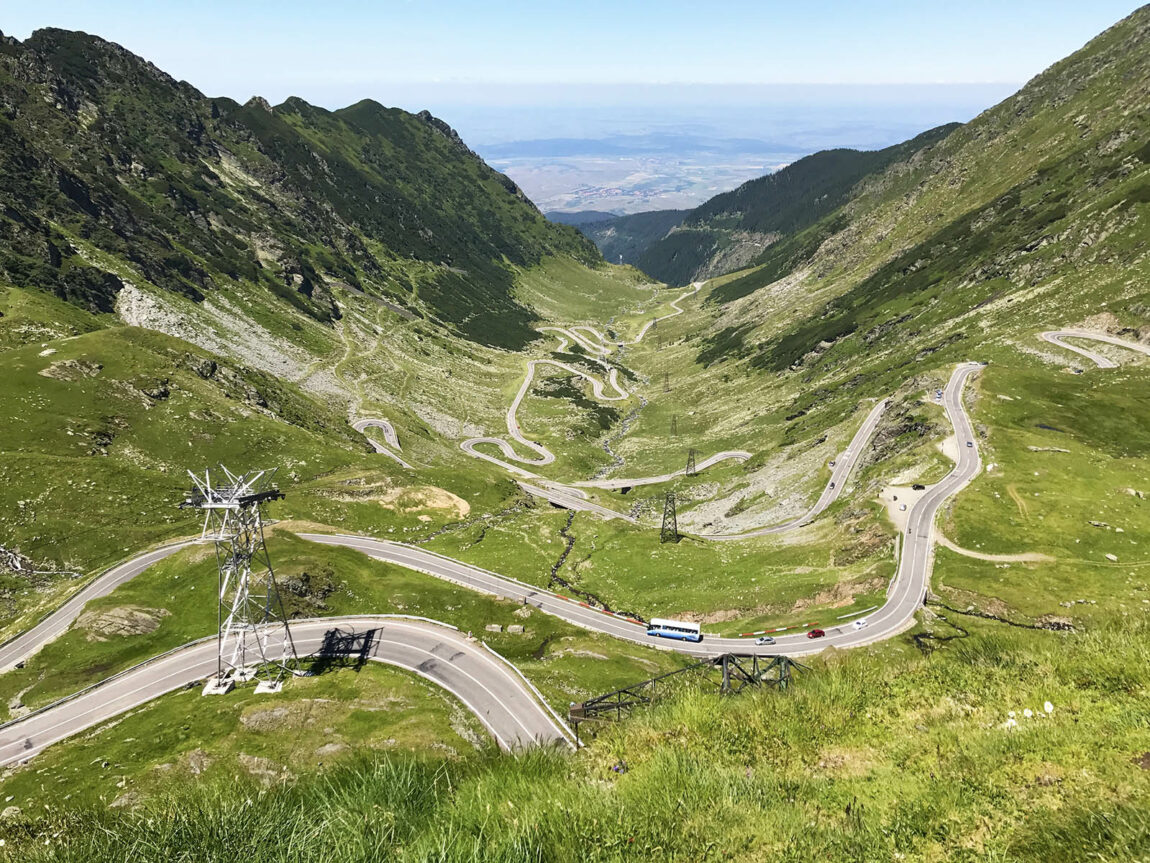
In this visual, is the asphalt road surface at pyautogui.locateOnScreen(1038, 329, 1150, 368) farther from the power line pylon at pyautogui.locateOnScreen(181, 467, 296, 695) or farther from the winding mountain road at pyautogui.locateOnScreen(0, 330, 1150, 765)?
the power line pylon at pyautogui.locateOnScreen(181, 467, 296, 695)

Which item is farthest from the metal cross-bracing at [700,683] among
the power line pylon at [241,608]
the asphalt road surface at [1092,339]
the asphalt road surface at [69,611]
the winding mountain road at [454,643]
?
the asphalt road surface at [1092,339]

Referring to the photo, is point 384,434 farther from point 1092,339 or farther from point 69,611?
point 1092,339

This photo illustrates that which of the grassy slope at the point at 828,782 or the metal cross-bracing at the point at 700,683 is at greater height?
the grassy slope at the point at 828,782

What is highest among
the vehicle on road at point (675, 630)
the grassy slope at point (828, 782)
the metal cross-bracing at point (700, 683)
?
the grassy slope at point (828, 782)

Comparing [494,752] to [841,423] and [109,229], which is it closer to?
[841,423]

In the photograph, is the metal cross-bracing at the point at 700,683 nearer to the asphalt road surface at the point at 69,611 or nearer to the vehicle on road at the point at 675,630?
the vehicle on road at the point at 675,630

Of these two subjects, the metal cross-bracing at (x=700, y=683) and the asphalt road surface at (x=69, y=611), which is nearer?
the metal cross-bracing at (x=700, y=683)

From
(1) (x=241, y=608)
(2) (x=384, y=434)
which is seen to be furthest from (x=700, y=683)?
(2) (x=384, y=434)
